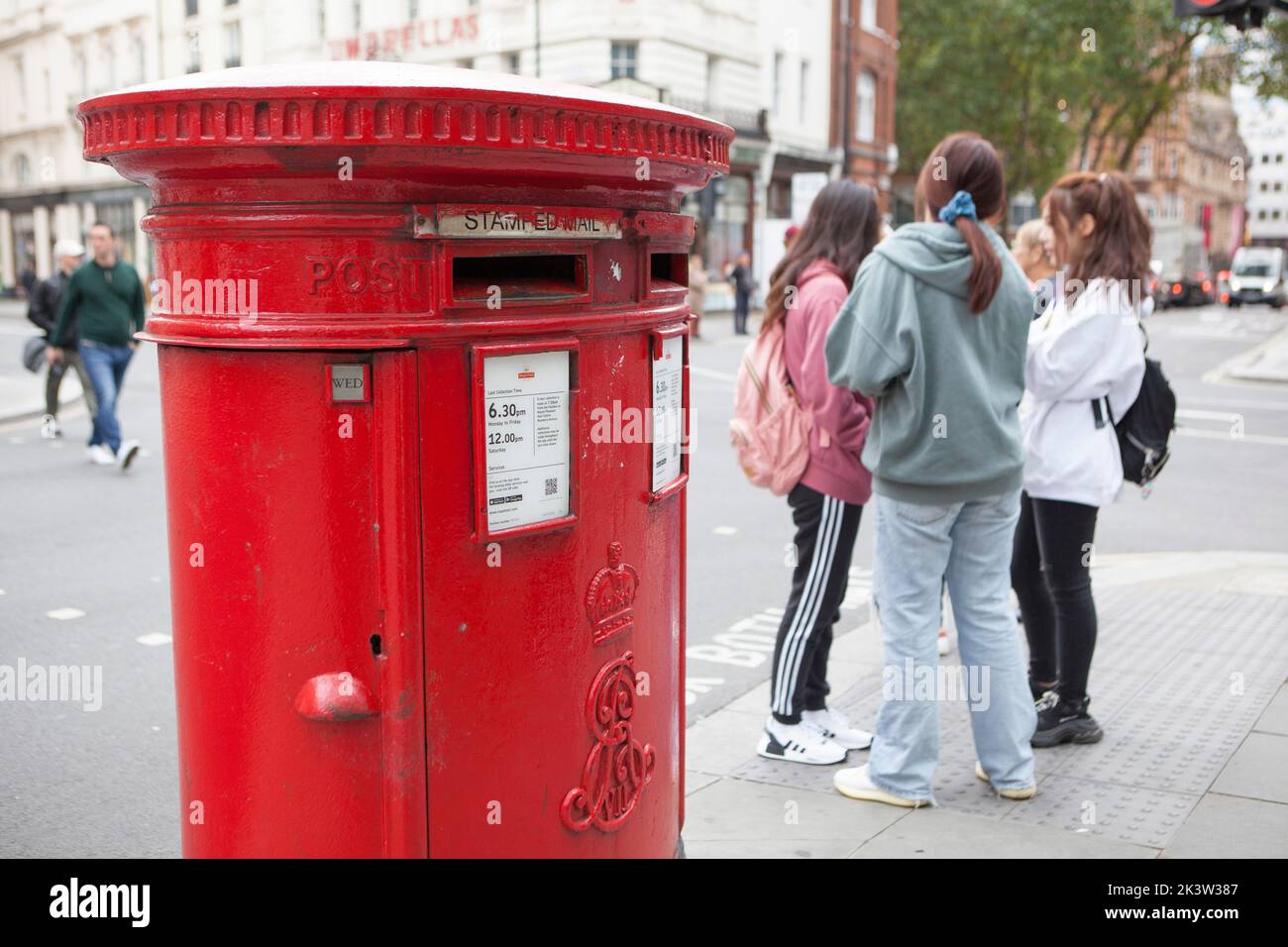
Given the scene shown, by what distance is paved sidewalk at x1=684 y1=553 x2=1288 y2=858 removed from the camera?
3.46 meters

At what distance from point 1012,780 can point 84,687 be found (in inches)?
135

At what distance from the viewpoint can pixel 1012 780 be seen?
377 centimetres

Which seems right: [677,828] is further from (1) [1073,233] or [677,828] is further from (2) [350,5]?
(2) [350,5]

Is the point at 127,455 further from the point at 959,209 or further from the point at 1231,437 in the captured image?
the point at 1231,437

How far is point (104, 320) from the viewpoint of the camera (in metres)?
9.91

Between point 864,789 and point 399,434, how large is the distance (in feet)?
7.50

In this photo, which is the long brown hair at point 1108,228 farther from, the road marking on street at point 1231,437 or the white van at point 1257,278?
the white van at point 1257,278

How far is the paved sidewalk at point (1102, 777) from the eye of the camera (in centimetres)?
346

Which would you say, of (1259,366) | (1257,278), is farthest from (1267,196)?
(1259,366)

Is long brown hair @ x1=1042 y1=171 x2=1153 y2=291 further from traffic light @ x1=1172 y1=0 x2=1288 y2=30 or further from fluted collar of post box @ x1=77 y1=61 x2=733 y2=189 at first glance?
traffic light @ x1=1172 y1=0 x2=1288 y2=30

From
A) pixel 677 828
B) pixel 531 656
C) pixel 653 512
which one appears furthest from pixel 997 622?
pixel 531 656

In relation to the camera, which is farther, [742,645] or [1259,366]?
[1259,366]

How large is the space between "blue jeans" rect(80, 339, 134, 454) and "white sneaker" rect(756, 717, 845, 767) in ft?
23.3

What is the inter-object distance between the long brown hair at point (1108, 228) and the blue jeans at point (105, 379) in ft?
25.1
